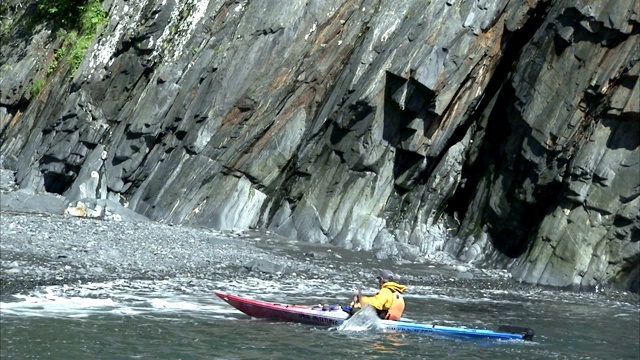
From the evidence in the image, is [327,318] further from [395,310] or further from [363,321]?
[395,310]

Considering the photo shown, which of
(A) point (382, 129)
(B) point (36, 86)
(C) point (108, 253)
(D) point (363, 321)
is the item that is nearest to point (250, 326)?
(D) point (363, 321)

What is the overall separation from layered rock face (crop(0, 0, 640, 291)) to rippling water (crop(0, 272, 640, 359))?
13.3ft

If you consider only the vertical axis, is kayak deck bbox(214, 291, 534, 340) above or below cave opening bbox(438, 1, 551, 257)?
below

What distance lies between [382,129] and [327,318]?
10674 millimetres

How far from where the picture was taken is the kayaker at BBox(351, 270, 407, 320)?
16.4 metres

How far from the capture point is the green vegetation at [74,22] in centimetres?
3356

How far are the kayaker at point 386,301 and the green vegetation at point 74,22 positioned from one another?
775 inches

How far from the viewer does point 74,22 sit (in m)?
36.1

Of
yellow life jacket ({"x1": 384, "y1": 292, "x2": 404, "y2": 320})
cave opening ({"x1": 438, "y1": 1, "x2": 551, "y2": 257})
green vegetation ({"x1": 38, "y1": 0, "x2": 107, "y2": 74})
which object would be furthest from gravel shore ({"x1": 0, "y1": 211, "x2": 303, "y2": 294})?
green vegetation ({"x1": 38, "y1": 0, "x2": 107, "y2": 74})

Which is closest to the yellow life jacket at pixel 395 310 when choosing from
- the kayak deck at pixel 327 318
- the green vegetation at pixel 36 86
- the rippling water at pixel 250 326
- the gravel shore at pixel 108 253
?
the kayak deck at pixel 327 318

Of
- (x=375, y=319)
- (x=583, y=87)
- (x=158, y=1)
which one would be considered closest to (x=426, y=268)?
(x=583, y=87)

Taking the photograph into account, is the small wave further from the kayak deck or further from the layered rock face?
the layered rock face

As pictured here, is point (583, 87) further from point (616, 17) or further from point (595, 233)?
point (595, 233)

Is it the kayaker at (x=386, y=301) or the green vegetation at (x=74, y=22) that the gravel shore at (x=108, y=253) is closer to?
the kayaker at (x=386, y=301)
